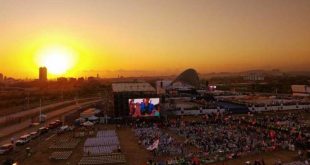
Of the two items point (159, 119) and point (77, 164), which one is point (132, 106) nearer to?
point (159, 119)

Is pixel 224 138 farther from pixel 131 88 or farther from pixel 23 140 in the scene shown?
pixel 23 140

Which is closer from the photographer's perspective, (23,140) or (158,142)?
(158,142)

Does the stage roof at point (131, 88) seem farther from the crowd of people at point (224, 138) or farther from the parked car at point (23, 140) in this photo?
the parked car at point (23, 140)

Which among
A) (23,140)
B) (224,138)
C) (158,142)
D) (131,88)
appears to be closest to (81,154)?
(158,142)

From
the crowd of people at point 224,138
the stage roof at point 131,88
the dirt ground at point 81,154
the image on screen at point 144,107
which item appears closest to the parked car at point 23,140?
the dirt ground at point 81,154

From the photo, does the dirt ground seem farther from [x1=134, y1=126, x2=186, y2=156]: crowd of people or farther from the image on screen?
the image on screen

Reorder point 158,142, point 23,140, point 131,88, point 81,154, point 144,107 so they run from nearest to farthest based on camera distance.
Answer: point 81,154 → point 158,142 → point 23,140 → point 144,107 → point 131,88

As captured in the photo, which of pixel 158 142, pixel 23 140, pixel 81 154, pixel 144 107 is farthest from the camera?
pixel 144 107

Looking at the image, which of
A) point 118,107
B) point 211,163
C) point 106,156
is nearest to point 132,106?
point 118,107
